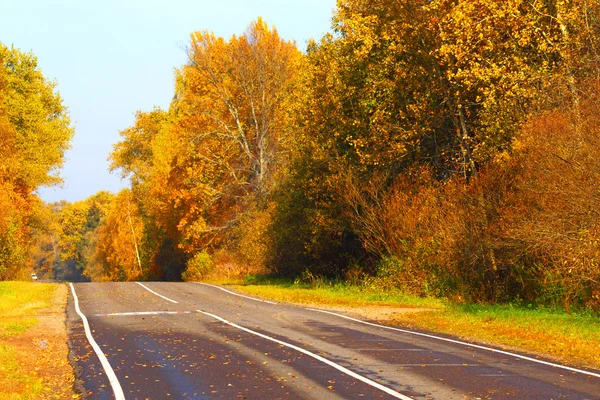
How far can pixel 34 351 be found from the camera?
15352 millimetres

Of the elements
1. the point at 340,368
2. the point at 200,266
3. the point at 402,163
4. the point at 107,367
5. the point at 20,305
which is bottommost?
the point at 340,368

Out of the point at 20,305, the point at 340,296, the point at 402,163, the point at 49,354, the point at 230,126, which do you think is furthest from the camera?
the point at 230,126

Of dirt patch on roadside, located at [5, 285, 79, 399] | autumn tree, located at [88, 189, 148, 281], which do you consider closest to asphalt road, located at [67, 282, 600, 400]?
dirt patch on roadside, located at [5, 285, 79, 399]

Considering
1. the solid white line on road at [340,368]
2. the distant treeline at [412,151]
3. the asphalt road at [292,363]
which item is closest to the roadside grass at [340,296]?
the distant treeline at [412,151]

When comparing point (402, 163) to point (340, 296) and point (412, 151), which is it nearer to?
point (412, 151)

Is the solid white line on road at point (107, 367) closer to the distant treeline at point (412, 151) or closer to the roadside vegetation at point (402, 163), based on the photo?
the roadside vegetation at point (402, 163)

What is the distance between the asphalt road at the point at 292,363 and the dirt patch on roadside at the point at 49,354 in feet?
0.94

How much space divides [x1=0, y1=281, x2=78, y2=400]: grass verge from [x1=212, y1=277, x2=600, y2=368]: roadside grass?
8.91 m

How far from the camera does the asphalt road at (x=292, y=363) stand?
10.4 metres

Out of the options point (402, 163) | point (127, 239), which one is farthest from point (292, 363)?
point (127, 239)

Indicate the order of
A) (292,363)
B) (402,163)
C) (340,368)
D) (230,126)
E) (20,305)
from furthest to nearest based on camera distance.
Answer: (230,126)
(402,163)
(20,305)
(292,363)
(340,368)

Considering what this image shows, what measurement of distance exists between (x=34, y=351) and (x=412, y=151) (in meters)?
19.5

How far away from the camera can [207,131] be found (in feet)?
153

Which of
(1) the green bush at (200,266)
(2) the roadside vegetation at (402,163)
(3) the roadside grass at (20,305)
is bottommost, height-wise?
(3) the roadside grass at (20,305)
